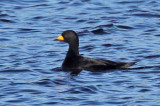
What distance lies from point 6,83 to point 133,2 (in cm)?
1272

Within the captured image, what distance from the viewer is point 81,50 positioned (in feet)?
61.9

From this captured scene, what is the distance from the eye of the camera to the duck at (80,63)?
15.7 m

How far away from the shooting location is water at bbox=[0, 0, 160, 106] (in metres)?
13.4

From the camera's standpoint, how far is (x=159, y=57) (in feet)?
57.1

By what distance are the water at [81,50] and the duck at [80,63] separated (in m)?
0.19

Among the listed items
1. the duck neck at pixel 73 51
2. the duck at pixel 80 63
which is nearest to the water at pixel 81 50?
the duck at pixel 80 63

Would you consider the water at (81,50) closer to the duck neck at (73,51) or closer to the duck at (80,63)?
the duck at (80,63)

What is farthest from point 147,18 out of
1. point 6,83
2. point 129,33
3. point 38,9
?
point 6,83

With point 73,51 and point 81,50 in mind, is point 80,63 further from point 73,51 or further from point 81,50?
point 81,50

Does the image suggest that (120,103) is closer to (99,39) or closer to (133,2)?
(99,39)

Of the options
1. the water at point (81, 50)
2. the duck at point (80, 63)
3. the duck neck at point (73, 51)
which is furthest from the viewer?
the duck neck at point (73, 51)

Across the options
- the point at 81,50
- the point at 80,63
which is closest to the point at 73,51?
the point at 80,63

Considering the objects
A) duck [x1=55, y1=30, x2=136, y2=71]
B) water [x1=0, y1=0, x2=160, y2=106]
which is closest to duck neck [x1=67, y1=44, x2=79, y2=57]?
duck [x1=55, y1=30, x2=136, y2=71]

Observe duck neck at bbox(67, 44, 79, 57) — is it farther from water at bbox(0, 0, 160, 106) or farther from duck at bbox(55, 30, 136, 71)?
water at bbox(0, 0, 160, 106)
